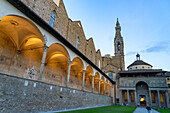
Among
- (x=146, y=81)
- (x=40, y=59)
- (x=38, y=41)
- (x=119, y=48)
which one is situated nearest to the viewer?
(x=38, y=41)

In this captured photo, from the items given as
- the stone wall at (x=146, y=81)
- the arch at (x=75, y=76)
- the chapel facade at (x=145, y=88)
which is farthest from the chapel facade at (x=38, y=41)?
the chapel facade at (x=145, y=88)

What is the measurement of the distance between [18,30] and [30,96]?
597 cm

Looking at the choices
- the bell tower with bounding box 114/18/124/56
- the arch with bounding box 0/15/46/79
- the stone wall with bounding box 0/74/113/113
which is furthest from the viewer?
the bell tower with bounding box 114/18/124/56

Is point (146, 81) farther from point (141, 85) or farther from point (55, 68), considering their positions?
point (55, 68)

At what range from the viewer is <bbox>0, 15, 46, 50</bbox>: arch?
335 inches

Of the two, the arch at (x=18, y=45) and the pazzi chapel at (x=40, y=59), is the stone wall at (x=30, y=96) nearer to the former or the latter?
the pazzi chapel at (x=40, y=59)

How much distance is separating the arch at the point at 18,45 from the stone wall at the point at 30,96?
135 inches

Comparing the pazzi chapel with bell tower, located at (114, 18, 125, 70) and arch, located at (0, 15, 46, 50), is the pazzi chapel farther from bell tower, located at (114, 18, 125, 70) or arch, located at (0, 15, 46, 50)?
bell tower, located at (114, 18, 125, 70)

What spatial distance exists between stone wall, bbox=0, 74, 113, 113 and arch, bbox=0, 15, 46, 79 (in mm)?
3431

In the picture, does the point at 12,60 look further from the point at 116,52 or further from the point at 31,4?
the point at 116,52

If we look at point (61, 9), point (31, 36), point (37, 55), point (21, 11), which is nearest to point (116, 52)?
point (61, 9)

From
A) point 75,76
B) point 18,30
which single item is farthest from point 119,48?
point 18,30

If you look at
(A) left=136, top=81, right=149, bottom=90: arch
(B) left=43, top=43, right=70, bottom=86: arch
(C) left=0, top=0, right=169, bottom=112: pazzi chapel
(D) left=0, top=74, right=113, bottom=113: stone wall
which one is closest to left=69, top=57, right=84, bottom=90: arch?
(C) left=0, top=0, right=169, bottom=112: pazzi chapel

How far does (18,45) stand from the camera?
37.9ft
